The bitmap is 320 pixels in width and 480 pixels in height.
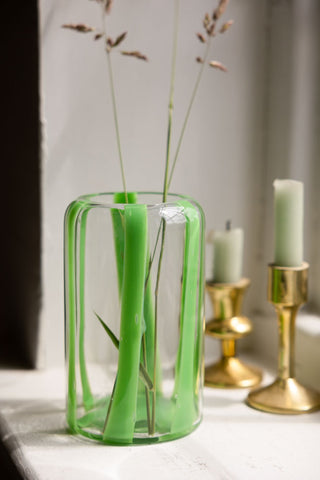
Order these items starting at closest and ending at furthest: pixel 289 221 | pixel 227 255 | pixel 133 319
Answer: pixel 133 319, pixel 289 221, pixel 227 255

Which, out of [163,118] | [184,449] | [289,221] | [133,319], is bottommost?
[184,449]

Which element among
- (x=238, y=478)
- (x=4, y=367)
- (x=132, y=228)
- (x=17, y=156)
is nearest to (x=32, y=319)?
(x=4, y=367)

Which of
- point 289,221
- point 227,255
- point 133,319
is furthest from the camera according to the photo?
point 227,255

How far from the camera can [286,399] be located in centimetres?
90

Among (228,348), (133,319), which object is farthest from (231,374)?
(133,319)

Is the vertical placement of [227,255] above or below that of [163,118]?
below

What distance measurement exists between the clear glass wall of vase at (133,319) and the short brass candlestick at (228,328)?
153mm

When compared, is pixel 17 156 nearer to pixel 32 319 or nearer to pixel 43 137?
pixel 43 137

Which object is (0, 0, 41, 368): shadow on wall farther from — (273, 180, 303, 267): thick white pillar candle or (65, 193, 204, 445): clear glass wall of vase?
(273, 180, 303, 267): thick white pillar candle

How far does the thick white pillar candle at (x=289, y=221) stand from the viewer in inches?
34.5

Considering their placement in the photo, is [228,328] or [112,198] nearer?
[112,198]

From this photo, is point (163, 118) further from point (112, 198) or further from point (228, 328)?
point (228, 328)

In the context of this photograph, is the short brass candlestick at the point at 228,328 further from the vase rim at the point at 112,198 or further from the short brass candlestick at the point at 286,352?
the vase rim at the point at 112,198

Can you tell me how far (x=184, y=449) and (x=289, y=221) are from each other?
323 mm
